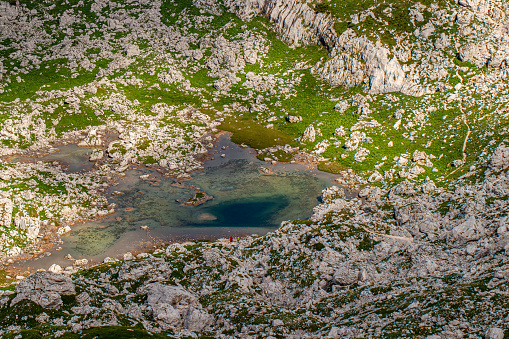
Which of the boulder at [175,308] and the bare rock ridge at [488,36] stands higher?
the bare rock ridge at [488,36]

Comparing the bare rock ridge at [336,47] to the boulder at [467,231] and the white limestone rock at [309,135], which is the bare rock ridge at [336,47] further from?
the boulder at [467,231]

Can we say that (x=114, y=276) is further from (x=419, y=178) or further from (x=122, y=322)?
(x=419, y=178)

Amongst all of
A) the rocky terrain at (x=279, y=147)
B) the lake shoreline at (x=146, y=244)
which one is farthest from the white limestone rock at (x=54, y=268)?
the lake shoreline at (x=146, y=244)

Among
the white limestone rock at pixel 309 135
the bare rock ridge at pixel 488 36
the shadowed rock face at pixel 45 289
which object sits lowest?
the shadowed rock face at pixel 45 289

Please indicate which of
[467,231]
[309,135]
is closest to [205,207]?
[309,135]

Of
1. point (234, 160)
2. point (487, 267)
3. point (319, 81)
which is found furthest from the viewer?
point (319, 81)

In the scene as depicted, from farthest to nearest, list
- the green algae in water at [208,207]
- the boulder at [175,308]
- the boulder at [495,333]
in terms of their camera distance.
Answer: the green algae in water at [208,207] → the boulder at [175,308] → the boulder at [495,333]

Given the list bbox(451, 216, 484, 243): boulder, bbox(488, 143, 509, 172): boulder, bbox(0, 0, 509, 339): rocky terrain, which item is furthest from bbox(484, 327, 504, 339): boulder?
bbox(488, 143, 509, 172): boulder

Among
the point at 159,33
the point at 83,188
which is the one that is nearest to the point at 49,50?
the point at 159,33
